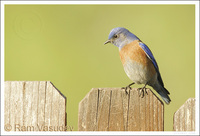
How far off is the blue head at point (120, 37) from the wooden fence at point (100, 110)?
68.6 inches

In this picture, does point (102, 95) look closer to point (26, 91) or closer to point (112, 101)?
point (112, 101)

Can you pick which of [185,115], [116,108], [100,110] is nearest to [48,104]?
[100,110]

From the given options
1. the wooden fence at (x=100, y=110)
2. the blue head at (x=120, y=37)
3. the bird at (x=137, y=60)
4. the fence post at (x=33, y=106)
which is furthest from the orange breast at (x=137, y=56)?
the fence post at (x=33, y=106)

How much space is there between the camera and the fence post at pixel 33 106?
8.96 feet

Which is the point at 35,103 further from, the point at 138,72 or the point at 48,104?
the point at 138,72

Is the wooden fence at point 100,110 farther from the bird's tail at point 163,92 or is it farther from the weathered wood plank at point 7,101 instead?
the bird's tail at point 163,92

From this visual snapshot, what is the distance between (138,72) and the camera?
4.13 meters

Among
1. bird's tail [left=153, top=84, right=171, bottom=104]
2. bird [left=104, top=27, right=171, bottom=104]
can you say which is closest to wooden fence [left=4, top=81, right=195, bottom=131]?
bird [left=104, top=27, right=171, bottom=104]

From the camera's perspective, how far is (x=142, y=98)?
2.74 meters

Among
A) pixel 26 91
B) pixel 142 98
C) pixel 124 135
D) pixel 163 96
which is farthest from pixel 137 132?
pixel 163 96

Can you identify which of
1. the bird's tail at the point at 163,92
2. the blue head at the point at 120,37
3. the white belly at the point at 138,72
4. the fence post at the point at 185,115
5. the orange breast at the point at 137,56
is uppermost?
the blue head at the point at 120,37

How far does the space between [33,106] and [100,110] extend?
0.63 metres

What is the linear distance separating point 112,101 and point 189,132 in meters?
0.75

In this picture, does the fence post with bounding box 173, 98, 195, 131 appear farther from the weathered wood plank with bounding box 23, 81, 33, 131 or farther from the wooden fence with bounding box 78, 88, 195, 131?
the weathered wood plank with bounding box 23, 81, 33, 131
